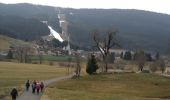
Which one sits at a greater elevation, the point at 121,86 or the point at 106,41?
the point at 106,41

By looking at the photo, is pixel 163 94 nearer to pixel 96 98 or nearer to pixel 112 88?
pixel 112 88

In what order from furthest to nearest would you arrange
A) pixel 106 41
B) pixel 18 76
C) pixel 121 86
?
pixel 106 41 → pixel 18 76 → pixel 121 86

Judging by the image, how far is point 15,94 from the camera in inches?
1933

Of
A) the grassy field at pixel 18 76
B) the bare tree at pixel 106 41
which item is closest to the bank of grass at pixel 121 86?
the grassy field at pixel 18 76

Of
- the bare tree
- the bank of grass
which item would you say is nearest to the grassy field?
the bank of grass

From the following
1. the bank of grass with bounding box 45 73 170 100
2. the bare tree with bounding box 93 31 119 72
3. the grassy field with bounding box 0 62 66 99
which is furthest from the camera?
the bare tree with bounding box 93 31 119 72

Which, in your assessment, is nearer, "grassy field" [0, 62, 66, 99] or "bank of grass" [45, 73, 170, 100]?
"bank of grass" [45, 73, 170, 100]

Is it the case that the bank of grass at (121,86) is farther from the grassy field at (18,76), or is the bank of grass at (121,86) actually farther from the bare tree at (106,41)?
the bare tree at (106,41)

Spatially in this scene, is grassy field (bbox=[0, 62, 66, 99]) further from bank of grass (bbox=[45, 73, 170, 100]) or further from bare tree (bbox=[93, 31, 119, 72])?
bare tree (bbox=[93, 31, 119, 72])

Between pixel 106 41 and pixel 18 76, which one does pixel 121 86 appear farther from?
pixel 18 76

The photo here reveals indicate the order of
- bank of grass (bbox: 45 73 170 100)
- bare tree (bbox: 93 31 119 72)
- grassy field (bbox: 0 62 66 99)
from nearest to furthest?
bank of grass (bbox: 45 73 170 100), grassy field (bbox: 0 62 66 99), bare tree (bbox: 93 31 119 72)

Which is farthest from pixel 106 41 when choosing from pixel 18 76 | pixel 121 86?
pixel 121 86

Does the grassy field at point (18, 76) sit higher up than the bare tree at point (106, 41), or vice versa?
the bare tree at point (106, 41)

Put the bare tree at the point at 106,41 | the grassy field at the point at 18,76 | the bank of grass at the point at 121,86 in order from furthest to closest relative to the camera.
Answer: the bare tree at the point at 106,41
the grassy field at the point at 18,76
the bank of grass at the point at 121,86
